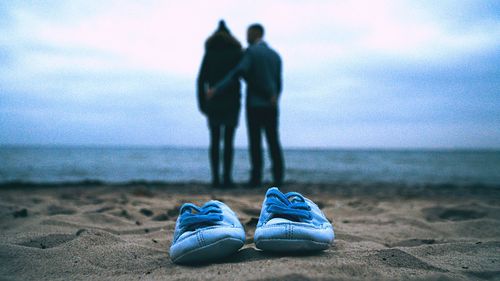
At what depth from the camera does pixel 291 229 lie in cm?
140

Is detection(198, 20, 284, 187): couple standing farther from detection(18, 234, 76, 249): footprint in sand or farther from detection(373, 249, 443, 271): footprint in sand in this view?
detection(373, 249, 443, 271): footprint in sand

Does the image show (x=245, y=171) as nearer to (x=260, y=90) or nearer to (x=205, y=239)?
(x=260, y=90)

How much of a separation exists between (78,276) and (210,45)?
3782 mm

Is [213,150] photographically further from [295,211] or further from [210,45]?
[295,211]

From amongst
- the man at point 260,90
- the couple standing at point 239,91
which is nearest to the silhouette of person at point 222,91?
the couple standing at point 239,91

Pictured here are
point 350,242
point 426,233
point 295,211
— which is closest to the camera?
point 295,211

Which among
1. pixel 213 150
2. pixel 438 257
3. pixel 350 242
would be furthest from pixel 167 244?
pixel 213 150

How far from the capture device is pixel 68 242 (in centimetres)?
170

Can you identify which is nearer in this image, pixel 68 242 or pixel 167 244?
pixel 68 242

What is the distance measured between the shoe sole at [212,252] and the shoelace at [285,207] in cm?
21

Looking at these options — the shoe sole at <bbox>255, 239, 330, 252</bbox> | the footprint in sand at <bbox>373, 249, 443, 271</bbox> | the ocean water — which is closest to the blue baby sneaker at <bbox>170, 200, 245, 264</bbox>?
the shoe sole at <bbox>255, 239, 330, 252</bbox>

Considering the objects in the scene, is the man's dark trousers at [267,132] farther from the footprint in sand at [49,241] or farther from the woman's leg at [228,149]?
the footprint in sand at [49,241]

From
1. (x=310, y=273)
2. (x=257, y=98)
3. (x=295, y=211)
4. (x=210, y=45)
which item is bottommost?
(x=310, y=273)

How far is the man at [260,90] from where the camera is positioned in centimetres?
454
